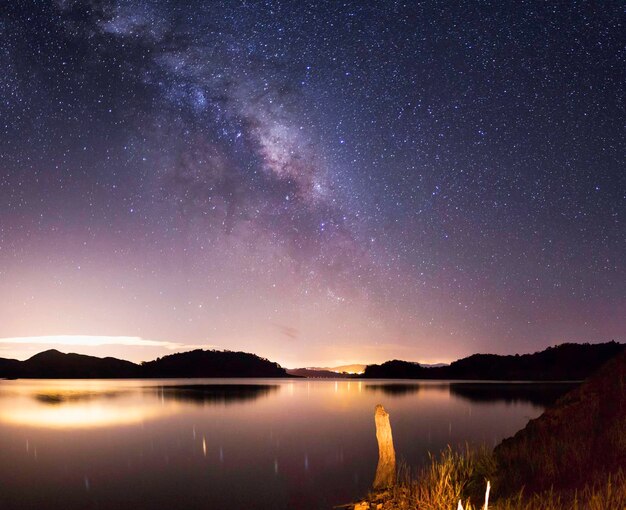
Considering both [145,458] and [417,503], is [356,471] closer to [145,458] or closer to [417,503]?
[145,458]

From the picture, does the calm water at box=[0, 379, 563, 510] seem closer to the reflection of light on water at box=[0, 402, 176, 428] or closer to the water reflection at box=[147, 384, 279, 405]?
the reflection of light on water at box=[0, 402, 176, 428]

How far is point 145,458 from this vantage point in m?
29.0

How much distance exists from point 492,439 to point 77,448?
24718 mm

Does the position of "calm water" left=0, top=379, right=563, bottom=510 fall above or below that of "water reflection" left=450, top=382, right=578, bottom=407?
above

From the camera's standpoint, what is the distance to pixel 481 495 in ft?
46.5

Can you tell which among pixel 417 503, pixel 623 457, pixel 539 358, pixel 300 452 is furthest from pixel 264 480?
pixel 539 358

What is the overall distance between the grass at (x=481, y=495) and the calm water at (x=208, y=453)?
5720 millimetres

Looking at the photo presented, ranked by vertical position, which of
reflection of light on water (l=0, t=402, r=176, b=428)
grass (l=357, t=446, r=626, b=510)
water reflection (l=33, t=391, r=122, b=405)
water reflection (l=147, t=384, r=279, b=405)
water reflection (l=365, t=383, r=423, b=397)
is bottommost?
water reflection (l=365, t=383, r=423, b=397)

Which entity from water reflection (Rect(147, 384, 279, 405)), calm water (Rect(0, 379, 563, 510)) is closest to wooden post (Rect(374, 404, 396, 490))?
calm water (Rect(0, 379, 563, 510))

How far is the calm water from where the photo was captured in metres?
20.7

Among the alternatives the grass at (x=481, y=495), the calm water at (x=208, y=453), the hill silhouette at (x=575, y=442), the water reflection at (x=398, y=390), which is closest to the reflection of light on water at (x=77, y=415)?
the calm water at (x=208, y=453)

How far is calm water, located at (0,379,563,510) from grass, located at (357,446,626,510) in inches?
225

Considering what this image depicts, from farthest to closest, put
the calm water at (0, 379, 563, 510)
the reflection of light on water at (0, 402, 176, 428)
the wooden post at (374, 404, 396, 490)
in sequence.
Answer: the reflection of light on water at (0, 402, 176, 428) < the calm water at (0, 379, 563, 510) < the wooden post at (374, 404, 396, 490)

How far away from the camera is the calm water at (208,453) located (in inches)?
813
